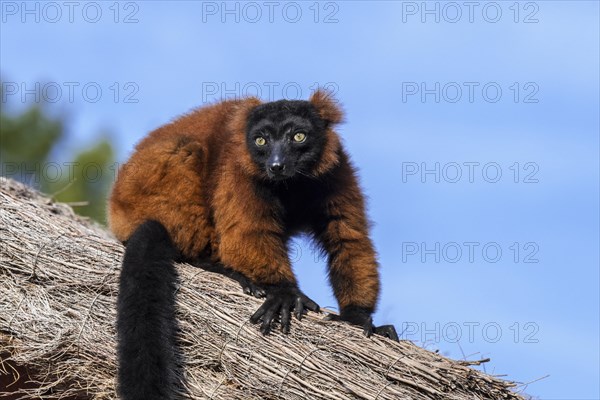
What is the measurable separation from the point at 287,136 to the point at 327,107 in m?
0.61

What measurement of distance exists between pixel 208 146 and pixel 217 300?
171cm

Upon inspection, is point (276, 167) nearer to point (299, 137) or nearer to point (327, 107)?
point (299, 137)

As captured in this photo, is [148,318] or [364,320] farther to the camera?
[364,320]

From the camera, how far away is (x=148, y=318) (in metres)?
6.97

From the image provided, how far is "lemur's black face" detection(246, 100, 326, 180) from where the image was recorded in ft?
25.6

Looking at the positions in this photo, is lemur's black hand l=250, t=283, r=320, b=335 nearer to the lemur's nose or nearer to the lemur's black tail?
the lemur's black tail

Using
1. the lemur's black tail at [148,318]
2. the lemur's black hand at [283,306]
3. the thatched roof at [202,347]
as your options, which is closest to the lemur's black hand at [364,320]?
the thatched roof at [202,347]

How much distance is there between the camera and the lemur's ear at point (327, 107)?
823 cm

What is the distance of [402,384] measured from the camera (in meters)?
6.96

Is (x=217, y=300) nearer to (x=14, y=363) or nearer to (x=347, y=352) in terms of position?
(x=347, y=352)

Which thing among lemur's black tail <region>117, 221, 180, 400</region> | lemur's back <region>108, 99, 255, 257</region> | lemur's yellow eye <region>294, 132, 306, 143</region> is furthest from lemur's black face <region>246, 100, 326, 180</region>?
lemur's black tail <region>117, 221, 180, 400</region>

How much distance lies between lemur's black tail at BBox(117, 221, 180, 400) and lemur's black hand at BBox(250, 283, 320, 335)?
0.74 m

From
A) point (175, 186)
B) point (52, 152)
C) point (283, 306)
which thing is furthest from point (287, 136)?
point (52, 152)

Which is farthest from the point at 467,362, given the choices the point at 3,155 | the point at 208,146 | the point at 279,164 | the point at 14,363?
the point at 3,155
